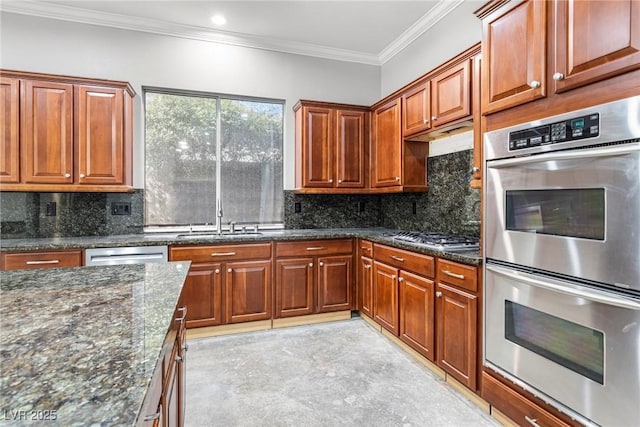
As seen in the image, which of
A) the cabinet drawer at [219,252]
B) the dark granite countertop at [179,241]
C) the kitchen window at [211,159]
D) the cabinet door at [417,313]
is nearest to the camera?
the dark granite countertop at [179,241]

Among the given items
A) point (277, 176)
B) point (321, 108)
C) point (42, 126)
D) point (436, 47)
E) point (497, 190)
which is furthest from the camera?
point (277, 176)

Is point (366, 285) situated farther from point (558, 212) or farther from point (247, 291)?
point (558, 212)

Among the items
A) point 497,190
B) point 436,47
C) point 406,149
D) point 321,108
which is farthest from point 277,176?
point 497,190

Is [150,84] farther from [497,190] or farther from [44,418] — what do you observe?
[44,418]

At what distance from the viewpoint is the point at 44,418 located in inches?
21.4

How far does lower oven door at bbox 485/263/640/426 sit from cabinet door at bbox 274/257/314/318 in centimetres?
183

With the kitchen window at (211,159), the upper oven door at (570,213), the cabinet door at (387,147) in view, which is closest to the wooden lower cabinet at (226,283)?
the kitchen window at (211,159)

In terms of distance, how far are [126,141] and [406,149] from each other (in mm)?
2667

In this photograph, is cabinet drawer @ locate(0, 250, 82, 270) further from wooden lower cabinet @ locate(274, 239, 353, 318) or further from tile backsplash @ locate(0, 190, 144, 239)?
wooden lower cabinet @ locate(274, 239, 353, 318)

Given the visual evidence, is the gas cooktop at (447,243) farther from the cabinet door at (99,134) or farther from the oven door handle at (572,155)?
the cabinet door at (99,134)

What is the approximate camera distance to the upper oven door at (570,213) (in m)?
1.32

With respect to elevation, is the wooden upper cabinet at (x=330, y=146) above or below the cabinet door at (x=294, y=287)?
above

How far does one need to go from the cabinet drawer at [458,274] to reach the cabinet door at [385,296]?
Answer: 23.2 inches

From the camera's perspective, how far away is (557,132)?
5.19ft
